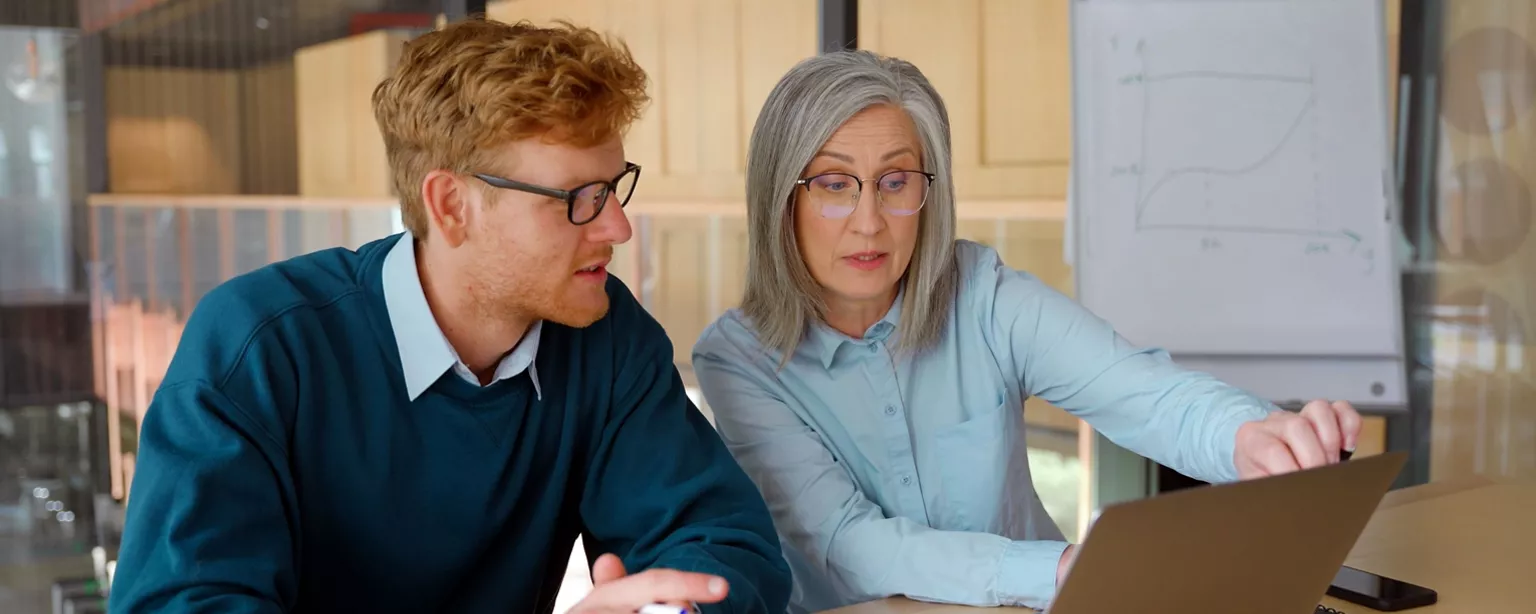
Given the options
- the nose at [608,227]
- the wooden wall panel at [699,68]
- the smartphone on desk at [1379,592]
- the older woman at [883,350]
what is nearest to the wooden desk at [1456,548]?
the smartphone on desk at [1379,592]

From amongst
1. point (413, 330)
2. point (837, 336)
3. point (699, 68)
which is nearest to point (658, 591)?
point (413, 330)

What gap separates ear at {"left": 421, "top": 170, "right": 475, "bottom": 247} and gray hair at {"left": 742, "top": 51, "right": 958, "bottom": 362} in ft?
1.53

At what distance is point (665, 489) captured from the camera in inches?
57.2

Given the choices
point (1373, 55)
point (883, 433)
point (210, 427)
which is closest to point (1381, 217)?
point (1373, 55)

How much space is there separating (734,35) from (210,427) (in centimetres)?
237

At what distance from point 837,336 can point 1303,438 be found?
23.7 inches

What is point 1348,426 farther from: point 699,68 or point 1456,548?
point 699,68

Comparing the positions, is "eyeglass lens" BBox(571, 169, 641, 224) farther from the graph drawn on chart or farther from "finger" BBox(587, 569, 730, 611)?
the graph drawn on chart

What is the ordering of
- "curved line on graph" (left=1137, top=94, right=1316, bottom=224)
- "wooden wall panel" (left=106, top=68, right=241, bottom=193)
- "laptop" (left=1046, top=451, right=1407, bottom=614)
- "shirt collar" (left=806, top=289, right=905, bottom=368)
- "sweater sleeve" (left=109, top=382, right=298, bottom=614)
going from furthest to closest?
"wooden wall panel" (left=106, top=68, right=241, bottom=193) → "curved line on graph" (left=1137, top=94, right=1316, bottom=224) → "shirt collar" (left=806, top=289, right=905, bottom=368) → "sweater sleeve" (left=109, top=382, right=298, bottom=614) → "laptop" (left=1046, top=451, right=1407, bottom=614)

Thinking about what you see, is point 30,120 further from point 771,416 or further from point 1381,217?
point 1381,217

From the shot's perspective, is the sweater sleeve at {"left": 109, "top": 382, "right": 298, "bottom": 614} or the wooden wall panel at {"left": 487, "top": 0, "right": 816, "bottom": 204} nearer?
the sweater sleeve at {"left": 109, "top": 382, "right": 298, "bottom": 614}

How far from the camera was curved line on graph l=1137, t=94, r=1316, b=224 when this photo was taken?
2.62 m

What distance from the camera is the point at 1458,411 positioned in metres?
3.01

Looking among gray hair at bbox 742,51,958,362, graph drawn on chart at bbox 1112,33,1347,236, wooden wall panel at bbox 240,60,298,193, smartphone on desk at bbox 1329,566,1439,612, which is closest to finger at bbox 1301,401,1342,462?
smartphone on desk at bbox 1329,566,1439,612
